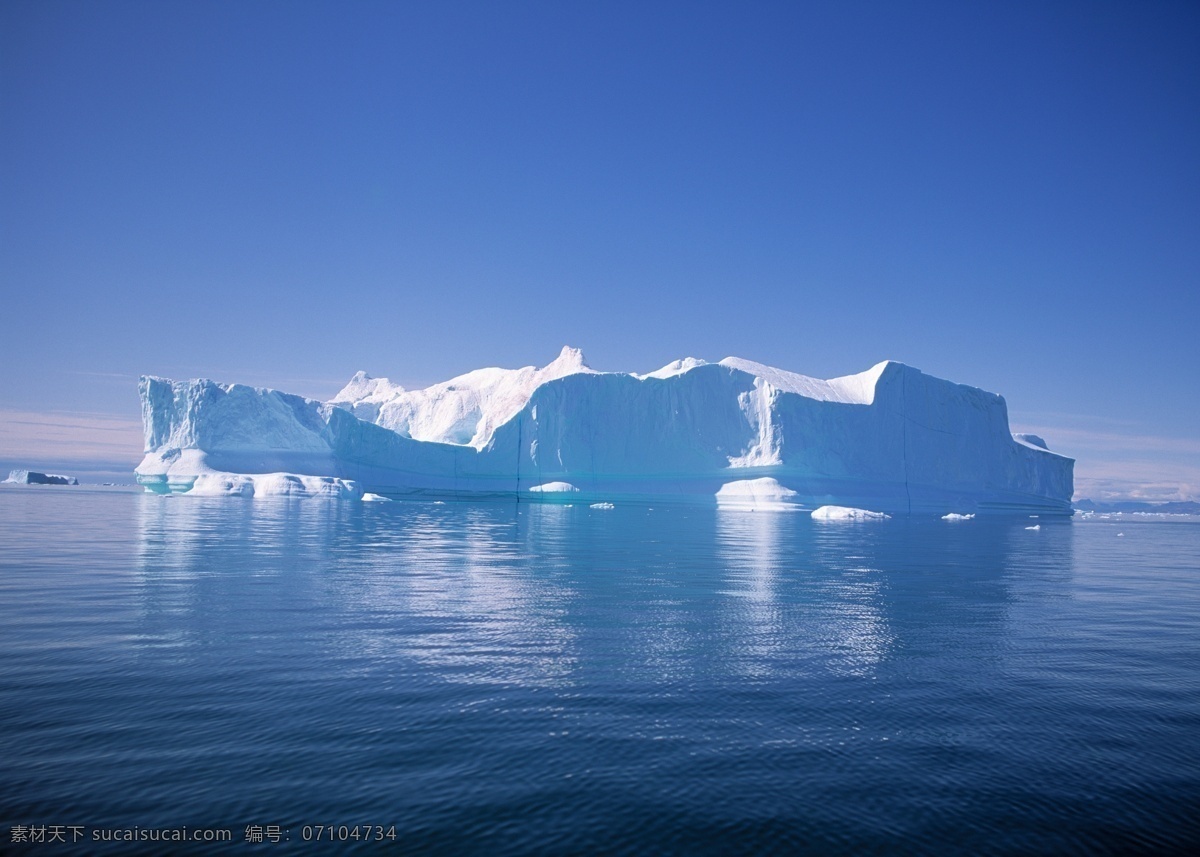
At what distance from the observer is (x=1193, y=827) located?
438cm

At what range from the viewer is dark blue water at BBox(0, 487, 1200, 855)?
13.9 feet

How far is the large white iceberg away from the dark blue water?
42618 millimetres

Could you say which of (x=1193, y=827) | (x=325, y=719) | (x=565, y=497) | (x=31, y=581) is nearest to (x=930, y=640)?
(x=1193, y=827)

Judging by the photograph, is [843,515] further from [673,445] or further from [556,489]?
[556,489]

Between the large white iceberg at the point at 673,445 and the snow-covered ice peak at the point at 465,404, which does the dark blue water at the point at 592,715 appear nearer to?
the large white iceberg at the point at 673,445

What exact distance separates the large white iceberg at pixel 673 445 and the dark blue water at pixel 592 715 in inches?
1678

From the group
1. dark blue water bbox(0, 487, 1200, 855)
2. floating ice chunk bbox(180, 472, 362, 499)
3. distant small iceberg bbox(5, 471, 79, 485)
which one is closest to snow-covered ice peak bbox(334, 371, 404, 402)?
distant small iceberg bbox(5, 471, 79, 485)

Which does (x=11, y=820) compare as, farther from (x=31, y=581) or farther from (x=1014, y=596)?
(x=1014, y=596)

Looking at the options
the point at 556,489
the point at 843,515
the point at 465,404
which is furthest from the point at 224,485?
the point at 843,515

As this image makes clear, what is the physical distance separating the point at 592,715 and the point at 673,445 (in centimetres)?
5238

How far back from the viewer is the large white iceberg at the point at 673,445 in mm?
53594

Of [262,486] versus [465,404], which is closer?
[262,486]

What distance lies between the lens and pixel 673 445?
58125 mm

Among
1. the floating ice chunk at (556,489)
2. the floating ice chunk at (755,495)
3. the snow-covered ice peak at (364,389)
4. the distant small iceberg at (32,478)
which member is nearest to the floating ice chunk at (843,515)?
the floating ice chunk at (755,495)
